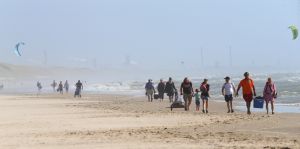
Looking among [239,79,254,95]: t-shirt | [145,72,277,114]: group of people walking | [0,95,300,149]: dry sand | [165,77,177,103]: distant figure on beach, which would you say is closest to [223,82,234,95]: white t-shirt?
[145,72,277,114]: group of people walking

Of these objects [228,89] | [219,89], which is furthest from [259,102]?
[219,89]

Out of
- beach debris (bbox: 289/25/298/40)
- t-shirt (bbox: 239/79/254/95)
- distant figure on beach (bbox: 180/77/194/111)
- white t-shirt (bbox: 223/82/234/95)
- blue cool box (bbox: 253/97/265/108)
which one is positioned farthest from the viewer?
beach debris (bbox: 289/25/298/40)

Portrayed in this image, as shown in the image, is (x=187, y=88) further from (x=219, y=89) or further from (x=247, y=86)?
(x=219, y=89)

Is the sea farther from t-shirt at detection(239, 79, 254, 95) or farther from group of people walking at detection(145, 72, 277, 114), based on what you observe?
t-shirt at detection(239, 79, 254, 95)

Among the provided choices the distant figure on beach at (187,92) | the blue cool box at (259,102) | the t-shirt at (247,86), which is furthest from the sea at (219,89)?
the t-shirt at (247,86)

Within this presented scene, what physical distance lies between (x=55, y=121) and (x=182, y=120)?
3.69 meters

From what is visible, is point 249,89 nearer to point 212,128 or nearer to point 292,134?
point 212,128

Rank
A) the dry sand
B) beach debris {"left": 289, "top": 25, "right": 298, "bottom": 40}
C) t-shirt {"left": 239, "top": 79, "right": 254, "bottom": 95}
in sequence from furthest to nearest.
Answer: beach debris {"left": 289, "top": 25, "right": 298, "bottom": 40}
t-shirt {"left": 239, "top": 79, "right": 254, "bottom": 95}
the dry sand

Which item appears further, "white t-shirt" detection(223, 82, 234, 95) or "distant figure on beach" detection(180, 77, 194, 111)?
"distant figure on beach" detection(180, 77, 194, 111)

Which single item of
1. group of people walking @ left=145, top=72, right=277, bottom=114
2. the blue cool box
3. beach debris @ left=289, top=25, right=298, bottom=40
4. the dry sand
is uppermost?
beach debris @ left=289, top=25, right=298, bottom=40

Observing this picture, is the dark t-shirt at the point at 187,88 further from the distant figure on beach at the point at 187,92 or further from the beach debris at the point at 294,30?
the beach debris at the point at 294,30

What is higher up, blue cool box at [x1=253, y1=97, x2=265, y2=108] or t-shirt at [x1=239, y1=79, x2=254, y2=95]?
t-shirt at [x1=239, y1=79, x2=254, y2=95]

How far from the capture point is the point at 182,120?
17328mm

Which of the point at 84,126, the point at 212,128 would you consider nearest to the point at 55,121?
the point at 84,126
